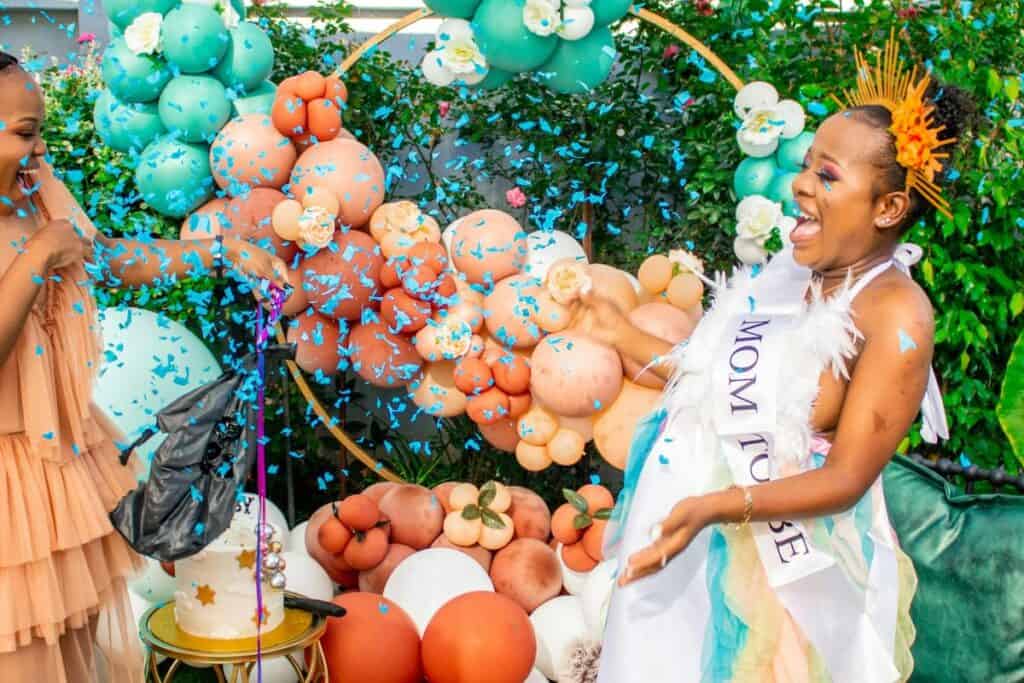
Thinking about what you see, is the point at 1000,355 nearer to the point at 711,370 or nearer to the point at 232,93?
the point at 711,370

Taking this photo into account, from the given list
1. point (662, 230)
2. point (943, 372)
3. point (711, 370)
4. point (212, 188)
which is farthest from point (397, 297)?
point (943, 372)

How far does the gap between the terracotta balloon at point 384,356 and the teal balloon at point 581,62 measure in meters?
0.98

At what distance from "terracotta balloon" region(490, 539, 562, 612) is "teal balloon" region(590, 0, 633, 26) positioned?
168cm

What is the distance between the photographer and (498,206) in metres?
4.58

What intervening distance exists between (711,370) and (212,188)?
2.29 m

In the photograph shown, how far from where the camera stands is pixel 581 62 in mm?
3240

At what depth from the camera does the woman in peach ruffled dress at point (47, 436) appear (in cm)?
188

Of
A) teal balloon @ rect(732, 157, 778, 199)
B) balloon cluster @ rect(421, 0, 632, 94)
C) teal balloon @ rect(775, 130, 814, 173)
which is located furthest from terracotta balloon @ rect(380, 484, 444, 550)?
teal balloon @ rect(775, 130, 814, 173)

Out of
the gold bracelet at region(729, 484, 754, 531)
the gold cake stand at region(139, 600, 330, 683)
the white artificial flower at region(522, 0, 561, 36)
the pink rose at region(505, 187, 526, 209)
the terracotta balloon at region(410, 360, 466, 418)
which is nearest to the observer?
the gold bracelet at region(729, 484, 754, 531)

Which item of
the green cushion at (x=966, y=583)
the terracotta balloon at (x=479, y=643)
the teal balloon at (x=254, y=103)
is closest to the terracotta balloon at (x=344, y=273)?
the teal balloon at (x=254, y=103)

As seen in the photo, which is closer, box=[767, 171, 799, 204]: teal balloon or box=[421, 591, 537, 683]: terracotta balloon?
box=[421, 591, 537, 683]: terracotta balloon

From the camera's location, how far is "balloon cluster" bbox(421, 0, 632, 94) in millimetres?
3127

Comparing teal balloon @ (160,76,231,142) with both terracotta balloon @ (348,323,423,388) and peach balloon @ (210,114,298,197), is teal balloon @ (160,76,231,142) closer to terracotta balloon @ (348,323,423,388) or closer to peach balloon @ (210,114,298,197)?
peach balloon @ (210,114,298,197)

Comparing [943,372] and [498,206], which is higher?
[498,206]
